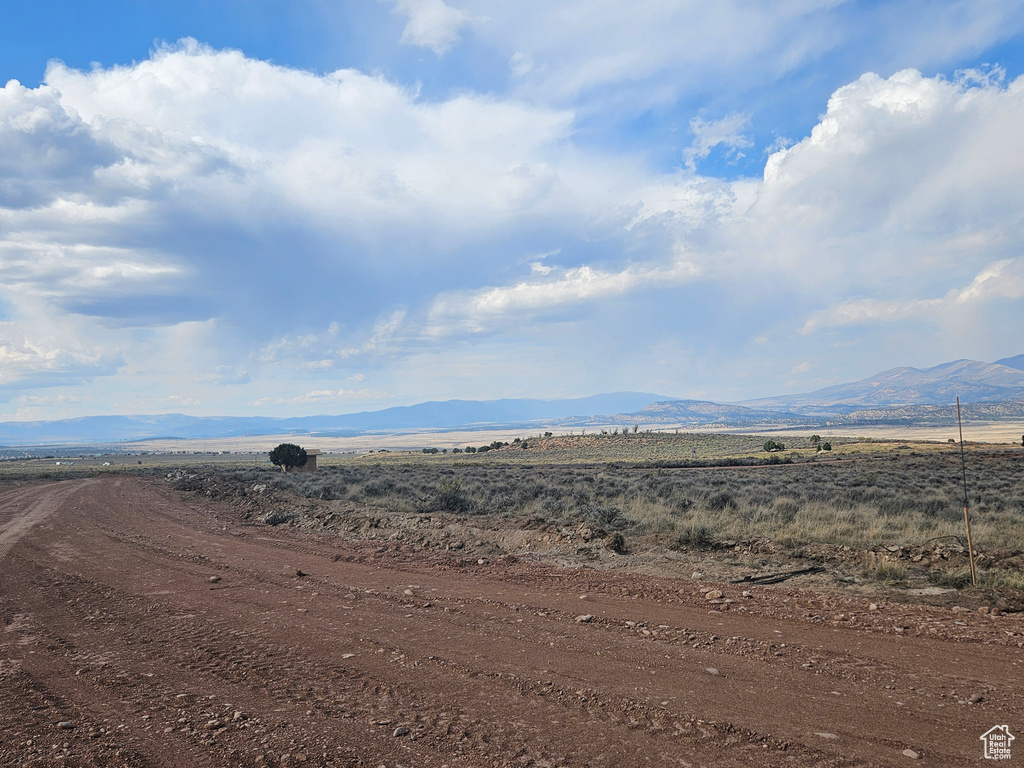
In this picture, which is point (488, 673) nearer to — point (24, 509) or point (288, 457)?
point (24, 509)

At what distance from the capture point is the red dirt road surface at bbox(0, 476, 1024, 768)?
4.63 metres

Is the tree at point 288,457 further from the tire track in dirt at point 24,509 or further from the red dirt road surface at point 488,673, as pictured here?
the red dirt road surface at point 488,673

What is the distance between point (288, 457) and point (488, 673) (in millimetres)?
43309

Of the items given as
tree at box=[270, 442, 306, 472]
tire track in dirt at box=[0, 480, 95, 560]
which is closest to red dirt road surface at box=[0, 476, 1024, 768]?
tire track in dirt at box=[0, 480, 95, 560]

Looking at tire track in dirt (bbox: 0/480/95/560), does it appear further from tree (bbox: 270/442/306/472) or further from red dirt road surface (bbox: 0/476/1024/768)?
tree (bbox: 270/442/306/472)

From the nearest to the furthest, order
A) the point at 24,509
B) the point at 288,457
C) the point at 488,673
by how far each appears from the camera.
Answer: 1. the point at 488,673
2. the point at 24,509
3. the point at 288,457

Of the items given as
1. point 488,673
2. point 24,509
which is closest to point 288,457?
point 24,509

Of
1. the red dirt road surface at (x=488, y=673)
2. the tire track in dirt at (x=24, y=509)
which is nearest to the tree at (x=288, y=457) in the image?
the tire track in dirt at (x=24, y=509)

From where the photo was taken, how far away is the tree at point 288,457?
149 ft

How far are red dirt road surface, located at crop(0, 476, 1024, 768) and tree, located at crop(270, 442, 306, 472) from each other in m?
35.7

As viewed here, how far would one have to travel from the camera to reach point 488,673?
6121 millimetres

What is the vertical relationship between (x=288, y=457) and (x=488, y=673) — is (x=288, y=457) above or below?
above

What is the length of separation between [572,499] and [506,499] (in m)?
2.22

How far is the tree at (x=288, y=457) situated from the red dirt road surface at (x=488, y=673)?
3570 cm
